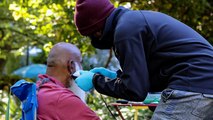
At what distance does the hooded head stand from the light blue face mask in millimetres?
654

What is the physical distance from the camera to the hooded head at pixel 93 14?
112 inches

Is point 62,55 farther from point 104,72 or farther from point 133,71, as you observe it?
point 133,71

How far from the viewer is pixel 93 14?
2844mm

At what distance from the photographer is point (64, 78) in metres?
3.54

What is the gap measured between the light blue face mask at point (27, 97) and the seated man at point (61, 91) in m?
0.08

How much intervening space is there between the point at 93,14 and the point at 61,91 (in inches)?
28.5

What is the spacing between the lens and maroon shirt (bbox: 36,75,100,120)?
10.6ft

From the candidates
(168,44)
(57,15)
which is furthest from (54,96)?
(57,15)

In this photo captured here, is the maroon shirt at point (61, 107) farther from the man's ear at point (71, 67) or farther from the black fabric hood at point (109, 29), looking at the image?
the black fabric hood at point (109, 29)

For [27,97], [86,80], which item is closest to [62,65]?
[27,97]

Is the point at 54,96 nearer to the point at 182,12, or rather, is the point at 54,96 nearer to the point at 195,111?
the point at 195,111

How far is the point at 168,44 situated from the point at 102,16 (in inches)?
16.7

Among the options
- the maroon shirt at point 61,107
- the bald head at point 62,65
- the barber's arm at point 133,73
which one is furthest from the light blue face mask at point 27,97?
the barber's arm at point 133,73

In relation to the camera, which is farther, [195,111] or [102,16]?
[102,16]
